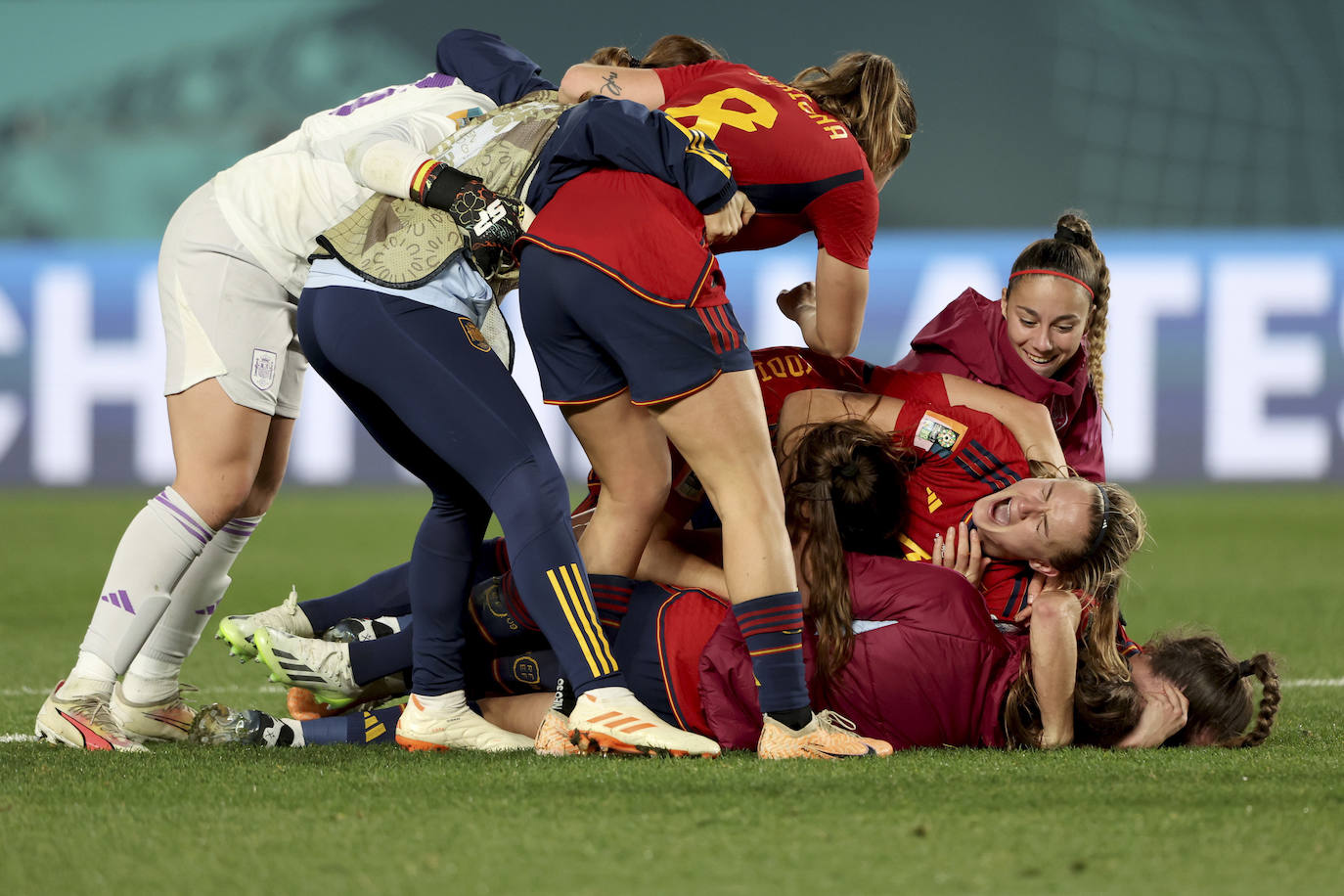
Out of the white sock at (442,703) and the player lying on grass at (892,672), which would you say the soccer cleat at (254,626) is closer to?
the player lying on grass at (892,672)

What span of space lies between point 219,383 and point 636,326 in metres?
0.94

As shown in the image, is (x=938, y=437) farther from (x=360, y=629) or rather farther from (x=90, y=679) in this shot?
(x=90, y=679)

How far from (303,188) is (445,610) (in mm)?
980

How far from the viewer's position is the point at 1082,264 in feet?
12.7

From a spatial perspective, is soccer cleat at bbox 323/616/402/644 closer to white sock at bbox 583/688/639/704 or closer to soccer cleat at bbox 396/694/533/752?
soccer cleat at bbox 396/694/533/752

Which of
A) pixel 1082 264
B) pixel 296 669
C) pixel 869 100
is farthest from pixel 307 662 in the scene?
pixel 1082 264

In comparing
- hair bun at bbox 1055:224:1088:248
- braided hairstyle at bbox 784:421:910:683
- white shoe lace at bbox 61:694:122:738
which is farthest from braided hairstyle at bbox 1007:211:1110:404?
white shoe lace at bbox 61:694:122:738

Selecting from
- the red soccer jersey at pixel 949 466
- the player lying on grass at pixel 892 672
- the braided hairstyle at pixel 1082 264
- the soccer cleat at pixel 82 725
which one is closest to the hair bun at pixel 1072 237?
the braided hairstyle at pixel 1082 264

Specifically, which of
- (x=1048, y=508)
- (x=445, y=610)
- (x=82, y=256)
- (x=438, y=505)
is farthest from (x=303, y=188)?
(x=82, y=256)

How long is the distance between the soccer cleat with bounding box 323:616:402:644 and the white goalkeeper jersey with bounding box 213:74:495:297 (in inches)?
31.0

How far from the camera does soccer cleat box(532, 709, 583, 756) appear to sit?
2.92m

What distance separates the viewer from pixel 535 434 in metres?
2.92

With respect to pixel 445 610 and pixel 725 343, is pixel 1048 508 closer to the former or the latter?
pixel 725 343

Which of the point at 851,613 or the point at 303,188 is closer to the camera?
the point at 851,613
